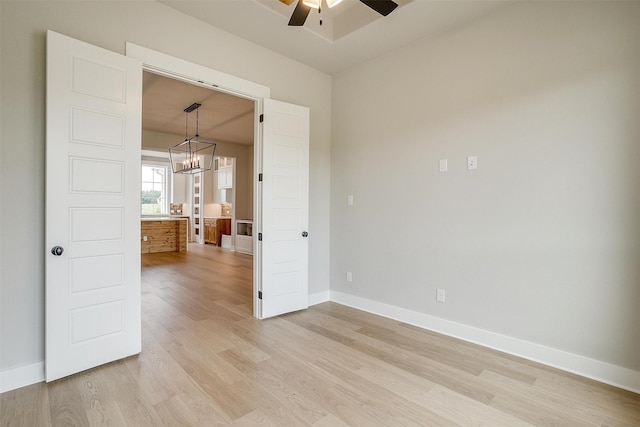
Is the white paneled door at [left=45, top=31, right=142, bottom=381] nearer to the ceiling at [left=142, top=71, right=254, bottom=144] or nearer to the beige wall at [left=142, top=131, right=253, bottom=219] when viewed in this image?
the ceiling at [left=142, top=71, right=254, bottom=144]

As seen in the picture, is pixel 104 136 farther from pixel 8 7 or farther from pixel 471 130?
pixel 471 130

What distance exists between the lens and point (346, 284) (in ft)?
13.1

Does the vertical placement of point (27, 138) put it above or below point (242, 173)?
below

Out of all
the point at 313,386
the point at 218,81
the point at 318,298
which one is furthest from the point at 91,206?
the point at 318,298

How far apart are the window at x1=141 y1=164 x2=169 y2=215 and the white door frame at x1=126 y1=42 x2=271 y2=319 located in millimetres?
8844

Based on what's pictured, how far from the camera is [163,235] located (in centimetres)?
834

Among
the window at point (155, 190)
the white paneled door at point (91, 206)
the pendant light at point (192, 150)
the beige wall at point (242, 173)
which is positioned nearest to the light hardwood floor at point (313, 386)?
the white paneled door at point (91, 206)

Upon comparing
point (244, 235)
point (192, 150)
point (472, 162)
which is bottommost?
point (244, 235)

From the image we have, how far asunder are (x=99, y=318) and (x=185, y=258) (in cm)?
535

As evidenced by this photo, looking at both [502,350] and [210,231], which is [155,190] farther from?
[502,350]

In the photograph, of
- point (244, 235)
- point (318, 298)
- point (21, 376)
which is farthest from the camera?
point (244, 235)

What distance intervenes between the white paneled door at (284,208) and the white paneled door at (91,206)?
127 cm

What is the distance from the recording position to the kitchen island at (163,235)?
8.03 m

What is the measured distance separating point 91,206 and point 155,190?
9.63 metres
